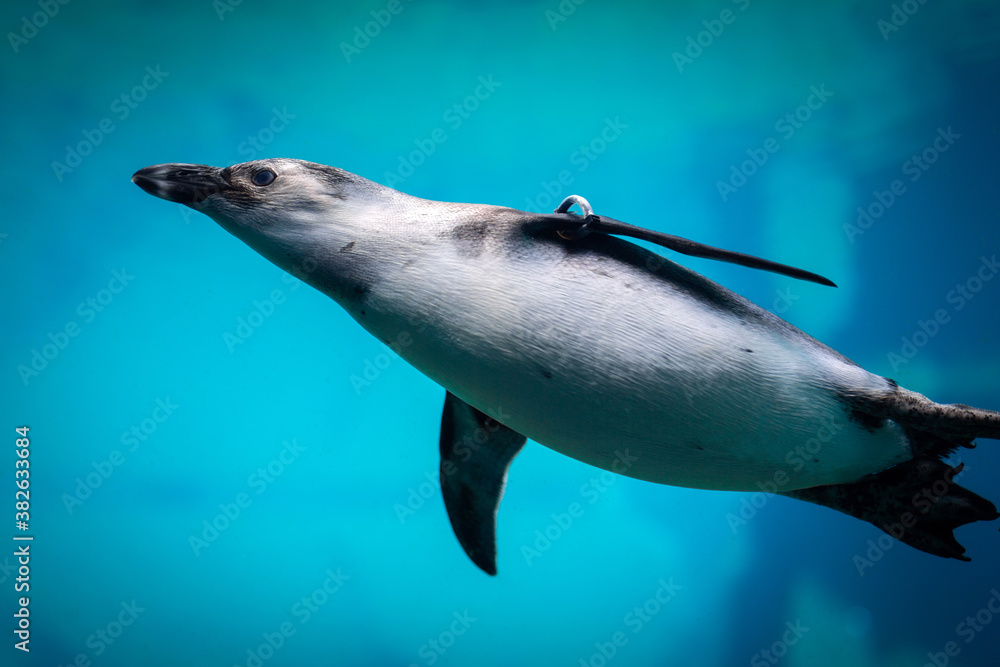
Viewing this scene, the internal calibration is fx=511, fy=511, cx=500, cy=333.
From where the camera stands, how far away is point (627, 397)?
1.14m

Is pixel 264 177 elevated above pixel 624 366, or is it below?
below

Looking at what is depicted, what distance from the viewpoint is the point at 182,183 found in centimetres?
139

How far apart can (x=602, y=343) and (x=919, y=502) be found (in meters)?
1.07

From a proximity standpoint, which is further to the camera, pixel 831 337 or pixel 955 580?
pixel 831 337

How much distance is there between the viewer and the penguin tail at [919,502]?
4.56 feet

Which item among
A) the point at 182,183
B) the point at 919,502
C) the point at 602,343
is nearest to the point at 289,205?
the point at 182,183

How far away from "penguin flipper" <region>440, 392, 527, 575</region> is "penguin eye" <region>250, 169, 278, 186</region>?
0.88 meters

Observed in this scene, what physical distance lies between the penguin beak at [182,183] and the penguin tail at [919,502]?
1.80 m

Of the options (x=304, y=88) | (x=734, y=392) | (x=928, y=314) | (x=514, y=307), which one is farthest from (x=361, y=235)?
(x=928, y=314)

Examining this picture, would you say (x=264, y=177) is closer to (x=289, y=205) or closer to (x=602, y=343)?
(x=289, y=205)

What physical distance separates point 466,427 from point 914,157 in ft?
12.1

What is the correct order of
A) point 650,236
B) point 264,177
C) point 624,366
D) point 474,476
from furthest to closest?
point 474,476 → point 264,177 → point 650,236 → point 624,366

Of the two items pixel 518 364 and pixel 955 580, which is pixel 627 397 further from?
pixel 955 580

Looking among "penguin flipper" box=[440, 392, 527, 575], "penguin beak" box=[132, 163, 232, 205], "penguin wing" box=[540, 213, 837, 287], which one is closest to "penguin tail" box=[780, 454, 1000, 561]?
"penguin wing" box=[540, 213, 837, 287]
